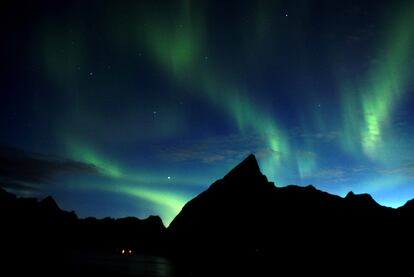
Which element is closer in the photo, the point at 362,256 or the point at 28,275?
the point at 28,275

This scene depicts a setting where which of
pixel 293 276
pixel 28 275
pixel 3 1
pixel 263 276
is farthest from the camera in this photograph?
pixel 293 276

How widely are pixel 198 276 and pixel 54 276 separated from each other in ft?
135

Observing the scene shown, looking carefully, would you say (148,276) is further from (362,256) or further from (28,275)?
(362,256)

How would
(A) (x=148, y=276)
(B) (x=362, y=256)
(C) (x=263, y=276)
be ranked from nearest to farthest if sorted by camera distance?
(A) (x=148, y=276) → (C) (x=263, y=276) → (B) (x=362, y=256)

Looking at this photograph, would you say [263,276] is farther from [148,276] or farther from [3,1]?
[3,1]

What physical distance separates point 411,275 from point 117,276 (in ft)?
307

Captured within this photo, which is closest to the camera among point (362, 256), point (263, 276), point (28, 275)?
point (28, 275)

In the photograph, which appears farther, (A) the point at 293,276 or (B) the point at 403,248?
(B) the point at 403,248

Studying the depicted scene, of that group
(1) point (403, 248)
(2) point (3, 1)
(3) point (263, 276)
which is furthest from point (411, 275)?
(2) point (3, 1)

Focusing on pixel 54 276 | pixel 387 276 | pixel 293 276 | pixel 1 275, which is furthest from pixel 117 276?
pixel 387 276

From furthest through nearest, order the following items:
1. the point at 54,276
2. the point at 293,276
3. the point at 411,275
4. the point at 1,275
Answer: the point at 411,275 < the point at 293,276 < the point at 54,276 < the point at 1,275

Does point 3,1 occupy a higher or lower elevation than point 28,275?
higher

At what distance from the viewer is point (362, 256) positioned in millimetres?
185625

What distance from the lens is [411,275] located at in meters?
107
